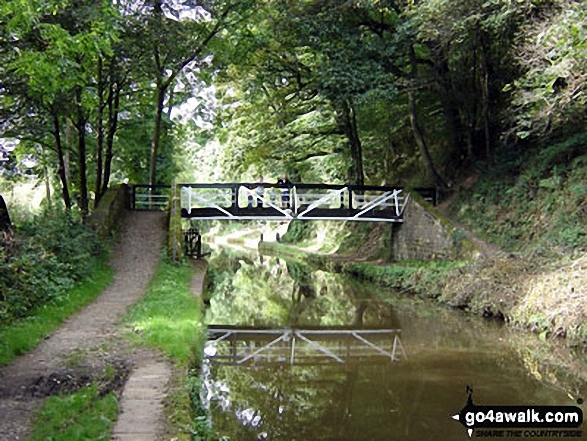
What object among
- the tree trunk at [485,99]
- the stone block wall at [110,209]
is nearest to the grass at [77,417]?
the stone block wall at [110,209]

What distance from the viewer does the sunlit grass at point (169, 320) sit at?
24.0ft

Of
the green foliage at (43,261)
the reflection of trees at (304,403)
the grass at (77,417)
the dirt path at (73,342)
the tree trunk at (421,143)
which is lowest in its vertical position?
the reflection of trees at (304,403)

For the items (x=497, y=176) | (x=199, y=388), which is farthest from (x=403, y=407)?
(x=497, y=176)

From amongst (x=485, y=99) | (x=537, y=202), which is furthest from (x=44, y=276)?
(x=485, y=99)

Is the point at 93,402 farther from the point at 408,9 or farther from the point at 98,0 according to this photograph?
the point at 408,9

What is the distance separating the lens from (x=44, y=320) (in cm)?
827

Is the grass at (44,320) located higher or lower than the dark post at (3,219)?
lower

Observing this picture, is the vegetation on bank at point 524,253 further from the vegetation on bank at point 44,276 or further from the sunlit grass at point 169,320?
the vegetation on bank at point 44,276

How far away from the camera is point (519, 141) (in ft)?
57.7

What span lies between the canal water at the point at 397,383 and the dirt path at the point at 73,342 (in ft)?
5.59

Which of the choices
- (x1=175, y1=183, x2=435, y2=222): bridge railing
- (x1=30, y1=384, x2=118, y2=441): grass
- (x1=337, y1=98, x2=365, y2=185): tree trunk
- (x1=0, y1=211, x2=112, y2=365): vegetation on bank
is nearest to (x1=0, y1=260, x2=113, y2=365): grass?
(x1=0, y1=211, x2=112, y2=365): vegetation on bank

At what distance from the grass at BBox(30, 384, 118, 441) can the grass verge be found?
544 millimetres

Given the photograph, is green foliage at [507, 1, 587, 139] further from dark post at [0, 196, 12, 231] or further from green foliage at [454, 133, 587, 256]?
dark post at [0, 196, 12, 231]

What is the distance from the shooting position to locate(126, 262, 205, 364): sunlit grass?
733cm
